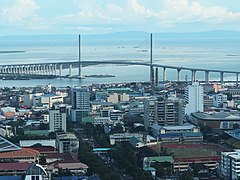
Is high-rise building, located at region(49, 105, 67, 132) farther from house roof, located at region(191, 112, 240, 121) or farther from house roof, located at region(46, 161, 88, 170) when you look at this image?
house roof, located at region(46, 161, 88, 170)

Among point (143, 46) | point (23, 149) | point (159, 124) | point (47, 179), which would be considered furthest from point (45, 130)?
point (143, 46)

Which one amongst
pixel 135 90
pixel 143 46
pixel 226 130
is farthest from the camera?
pixel 143 46

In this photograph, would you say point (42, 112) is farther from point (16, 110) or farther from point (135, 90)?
point (135, 90)

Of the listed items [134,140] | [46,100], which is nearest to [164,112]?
[134,140]

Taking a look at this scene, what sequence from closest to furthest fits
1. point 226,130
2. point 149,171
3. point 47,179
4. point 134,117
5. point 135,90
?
point 47,179 < point 149,171 < point 226,130 < point 134,117 < point 135,90

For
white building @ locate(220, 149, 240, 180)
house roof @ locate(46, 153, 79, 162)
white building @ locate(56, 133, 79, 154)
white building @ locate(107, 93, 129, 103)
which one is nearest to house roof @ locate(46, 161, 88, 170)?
house roof @ locate(46, 153, 79, 162)
